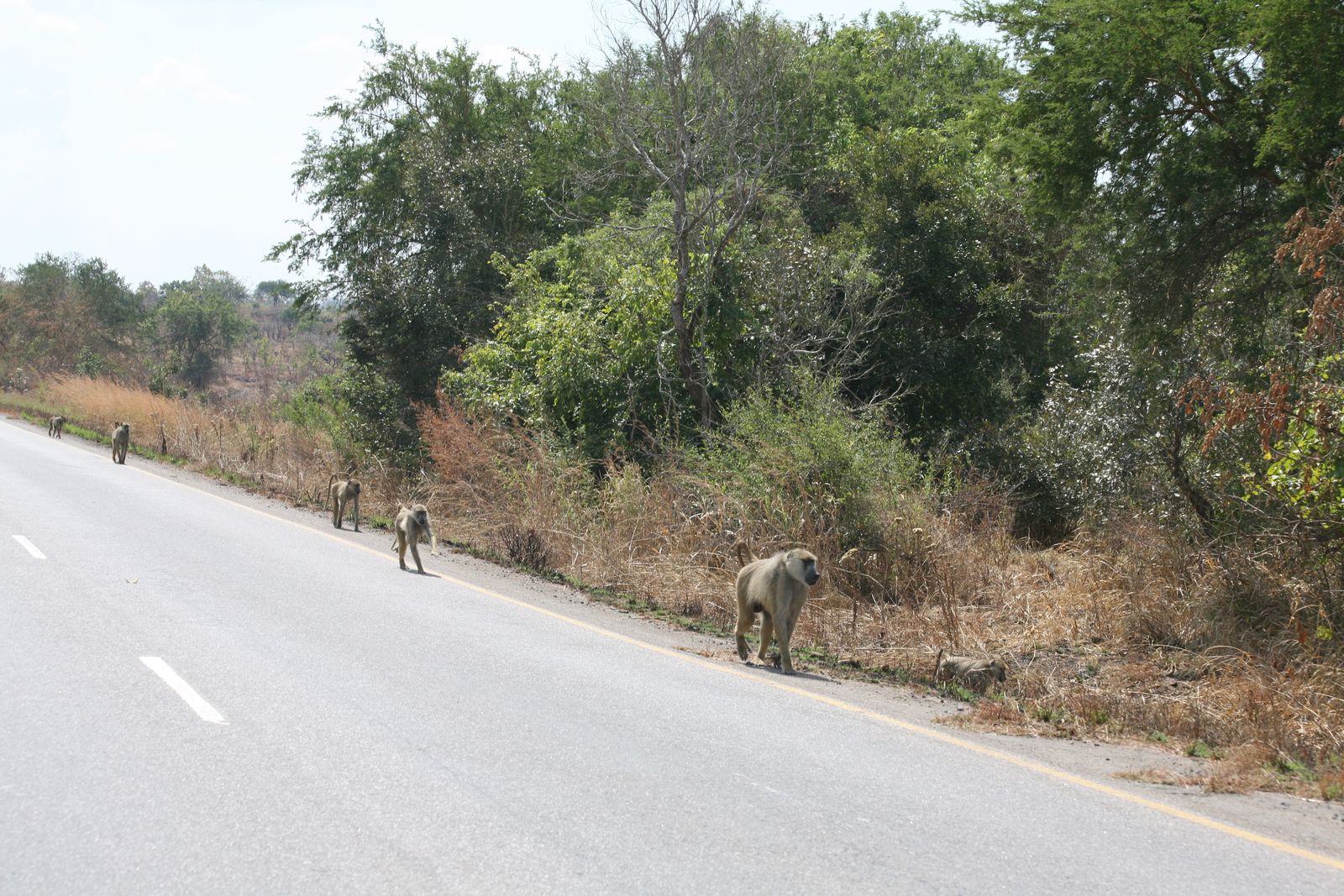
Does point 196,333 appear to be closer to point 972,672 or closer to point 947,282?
point 947,282

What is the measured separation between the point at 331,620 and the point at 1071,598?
7.30 meters

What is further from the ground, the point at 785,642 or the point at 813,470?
the point at 813,470

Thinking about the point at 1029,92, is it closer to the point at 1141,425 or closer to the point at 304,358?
the point at 1141,425

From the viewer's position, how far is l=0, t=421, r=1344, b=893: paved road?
4.58 m

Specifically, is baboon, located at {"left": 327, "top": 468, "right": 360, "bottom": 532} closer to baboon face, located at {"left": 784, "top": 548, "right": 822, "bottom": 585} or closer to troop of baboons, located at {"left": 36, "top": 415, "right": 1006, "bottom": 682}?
troop of baboons, located at {"left": 36, "top": 415, "right": 1006, "bottom": 682}

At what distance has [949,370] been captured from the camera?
64.8 ft

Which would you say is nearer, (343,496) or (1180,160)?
(1180,160)

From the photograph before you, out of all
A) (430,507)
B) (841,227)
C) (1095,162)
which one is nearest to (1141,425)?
(1095,162)

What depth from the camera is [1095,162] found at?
536 inches

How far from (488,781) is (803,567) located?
12.3 feet

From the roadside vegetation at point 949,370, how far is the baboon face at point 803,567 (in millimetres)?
1217

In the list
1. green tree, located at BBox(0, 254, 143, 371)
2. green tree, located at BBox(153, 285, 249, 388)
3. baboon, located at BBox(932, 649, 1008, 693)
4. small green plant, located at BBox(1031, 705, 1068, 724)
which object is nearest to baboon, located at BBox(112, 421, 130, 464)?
baboon, located at BBox(932, 649, 1008, 693)

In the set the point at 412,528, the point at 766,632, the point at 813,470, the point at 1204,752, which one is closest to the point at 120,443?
the point at 412,528

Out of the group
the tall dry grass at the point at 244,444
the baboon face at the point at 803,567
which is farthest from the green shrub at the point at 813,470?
the tall dry grass at the point at 244,444
